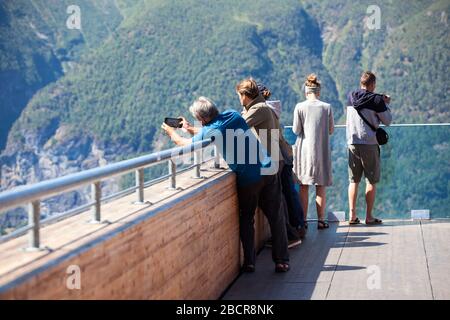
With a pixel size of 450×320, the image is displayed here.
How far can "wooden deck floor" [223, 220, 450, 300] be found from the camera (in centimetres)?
671

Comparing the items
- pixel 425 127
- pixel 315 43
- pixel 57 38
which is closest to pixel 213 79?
pixel 315 43

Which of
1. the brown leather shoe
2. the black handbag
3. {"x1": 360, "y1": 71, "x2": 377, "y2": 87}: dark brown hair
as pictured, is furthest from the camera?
the black handbag

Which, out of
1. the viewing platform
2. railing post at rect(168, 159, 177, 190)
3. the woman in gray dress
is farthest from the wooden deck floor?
railing post at rect(168, 159, 177, 190)

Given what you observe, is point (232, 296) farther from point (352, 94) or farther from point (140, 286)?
point (352, 94)

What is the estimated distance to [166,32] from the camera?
12488 cm

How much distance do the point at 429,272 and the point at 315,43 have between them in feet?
418

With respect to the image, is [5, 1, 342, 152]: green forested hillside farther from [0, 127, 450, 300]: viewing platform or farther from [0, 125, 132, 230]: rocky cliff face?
[0, 127, 450, 300]: viewing platform

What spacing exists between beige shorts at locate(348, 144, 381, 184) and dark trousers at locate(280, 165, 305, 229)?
1.62 m

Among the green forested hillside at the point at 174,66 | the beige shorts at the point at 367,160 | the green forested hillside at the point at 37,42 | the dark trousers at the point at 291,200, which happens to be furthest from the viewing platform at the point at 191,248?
the green forested hillside at the point at 37,42

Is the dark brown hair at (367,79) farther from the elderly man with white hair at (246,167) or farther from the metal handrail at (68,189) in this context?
the metal handrail at (68,189)

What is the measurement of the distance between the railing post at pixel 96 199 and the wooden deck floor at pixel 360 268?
7.34ft

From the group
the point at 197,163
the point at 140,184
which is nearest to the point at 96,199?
the point at 140,184

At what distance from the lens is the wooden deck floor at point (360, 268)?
6.71m

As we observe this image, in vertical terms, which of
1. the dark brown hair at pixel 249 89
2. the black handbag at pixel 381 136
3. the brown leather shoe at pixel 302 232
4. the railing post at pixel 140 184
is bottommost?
the brown leather shoe at pixel 302 232
